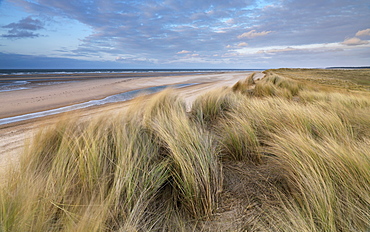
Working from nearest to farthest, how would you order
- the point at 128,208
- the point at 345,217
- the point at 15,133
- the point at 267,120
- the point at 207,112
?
the point at 345,217, the point at 128,208, the point at 267,120, the point at 15,133, the point at 207,112

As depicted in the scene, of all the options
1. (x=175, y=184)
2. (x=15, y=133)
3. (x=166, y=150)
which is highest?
(x=166, y=150)

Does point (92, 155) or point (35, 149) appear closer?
point (92, 155)

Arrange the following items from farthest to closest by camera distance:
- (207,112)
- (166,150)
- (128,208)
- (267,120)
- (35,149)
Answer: (207,112) < (267,120) < (166,150) < (35,149) < (128,208)

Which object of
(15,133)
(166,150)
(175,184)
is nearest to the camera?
(175,184)

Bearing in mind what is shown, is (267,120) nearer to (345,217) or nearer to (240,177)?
(240,177)

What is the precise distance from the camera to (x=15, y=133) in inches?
148

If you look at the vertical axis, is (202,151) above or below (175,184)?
above

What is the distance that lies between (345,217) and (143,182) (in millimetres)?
1487

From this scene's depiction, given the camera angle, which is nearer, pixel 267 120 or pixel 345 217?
pixel 345 217

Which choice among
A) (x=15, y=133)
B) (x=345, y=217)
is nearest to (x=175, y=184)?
(x=345, y=217)

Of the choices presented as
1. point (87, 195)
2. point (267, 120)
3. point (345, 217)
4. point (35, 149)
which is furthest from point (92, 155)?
point (267, 120)

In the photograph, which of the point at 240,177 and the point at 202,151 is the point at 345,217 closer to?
the point at 240,177

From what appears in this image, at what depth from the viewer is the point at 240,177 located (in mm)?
1918

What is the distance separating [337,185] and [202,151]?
118 cm
